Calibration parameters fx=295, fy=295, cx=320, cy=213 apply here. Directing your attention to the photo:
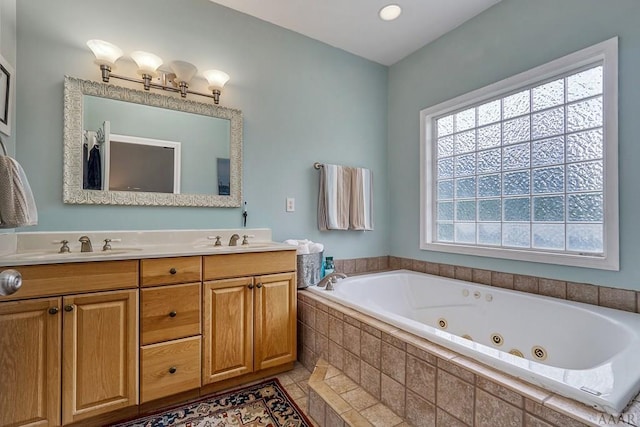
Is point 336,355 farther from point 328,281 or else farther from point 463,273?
point 463,273

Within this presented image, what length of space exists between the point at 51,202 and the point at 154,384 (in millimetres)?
1190

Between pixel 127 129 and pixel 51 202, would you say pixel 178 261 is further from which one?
pixel 127 129

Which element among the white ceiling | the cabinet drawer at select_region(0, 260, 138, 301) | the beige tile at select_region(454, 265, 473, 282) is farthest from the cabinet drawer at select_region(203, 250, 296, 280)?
the white ceiling

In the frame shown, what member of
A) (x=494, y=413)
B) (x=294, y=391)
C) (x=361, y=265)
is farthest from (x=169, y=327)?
(x=361, y=265)

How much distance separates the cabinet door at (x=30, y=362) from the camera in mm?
1258

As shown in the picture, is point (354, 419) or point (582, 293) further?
point (582, 293)

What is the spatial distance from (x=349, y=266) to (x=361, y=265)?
0.46 feet

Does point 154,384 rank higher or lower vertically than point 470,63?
lower

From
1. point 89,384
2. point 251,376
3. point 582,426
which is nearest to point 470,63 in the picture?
point 582,426

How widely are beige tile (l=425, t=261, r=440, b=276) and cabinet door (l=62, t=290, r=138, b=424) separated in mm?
2231

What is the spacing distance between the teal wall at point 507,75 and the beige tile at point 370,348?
126cm

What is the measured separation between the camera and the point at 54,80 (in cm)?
172

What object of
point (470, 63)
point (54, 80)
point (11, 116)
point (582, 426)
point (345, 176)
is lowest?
point (582, 426)

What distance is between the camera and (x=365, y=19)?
2359 mm
